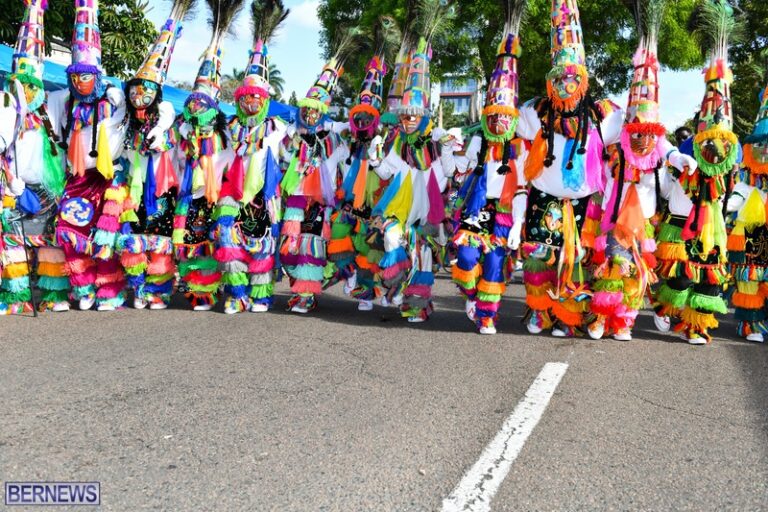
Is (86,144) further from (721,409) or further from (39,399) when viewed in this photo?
(721,409)

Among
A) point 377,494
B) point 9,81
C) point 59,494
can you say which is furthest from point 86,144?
point 377,494

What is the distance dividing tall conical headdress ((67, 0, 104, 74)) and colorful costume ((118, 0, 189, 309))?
0.34 metres

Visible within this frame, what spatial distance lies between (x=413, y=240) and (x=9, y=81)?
345 cm

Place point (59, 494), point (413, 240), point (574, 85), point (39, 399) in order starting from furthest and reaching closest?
point (413, 240) < point (574, 85) < point (39, 399) < point (59, 494)

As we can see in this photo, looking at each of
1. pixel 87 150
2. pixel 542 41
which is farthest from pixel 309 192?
pixel 542 41

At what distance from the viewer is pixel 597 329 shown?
5.30m

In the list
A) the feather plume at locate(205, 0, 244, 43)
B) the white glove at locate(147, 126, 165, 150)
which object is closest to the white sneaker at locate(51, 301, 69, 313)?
the white glove at locate(147, 126, 165, 150)

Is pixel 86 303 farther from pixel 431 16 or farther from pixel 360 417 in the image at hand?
pixel 431 16

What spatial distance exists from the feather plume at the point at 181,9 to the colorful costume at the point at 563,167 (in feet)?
10.3

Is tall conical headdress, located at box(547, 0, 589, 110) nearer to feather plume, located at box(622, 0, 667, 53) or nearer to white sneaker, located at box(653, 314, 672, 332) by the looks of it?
feather plume, located at box(622, 0, 667, 53)

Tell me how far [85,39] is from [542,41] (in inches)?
391

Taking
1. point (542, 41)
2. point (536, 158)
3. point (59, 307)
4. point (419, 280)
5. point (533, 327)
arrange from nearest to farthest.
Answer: point (536, 158) → point (533, 327) → point (419, 280) → point (59, 307) → point (542, 41)

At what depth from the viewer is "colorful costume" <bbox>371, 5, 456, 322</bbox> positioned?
5.61 metres

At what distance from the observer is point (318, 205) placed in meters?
6.04
